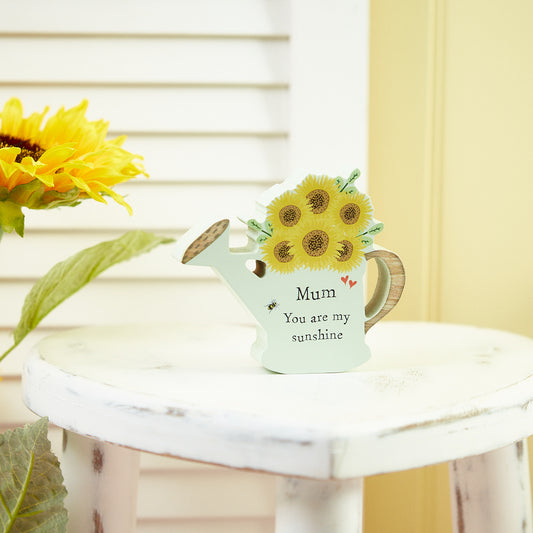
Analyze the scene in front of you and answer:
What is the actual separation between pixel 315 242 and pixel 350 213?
0.13 ft

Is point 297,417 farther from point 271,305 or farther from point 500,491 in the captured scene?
point 500,491

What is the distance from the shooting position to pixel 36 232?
31.5 inches

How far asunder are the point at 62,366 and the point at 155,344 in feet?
0.42

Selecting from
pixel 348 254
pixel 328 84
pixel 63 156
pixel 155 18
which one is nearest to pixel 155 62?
pixel 155 18

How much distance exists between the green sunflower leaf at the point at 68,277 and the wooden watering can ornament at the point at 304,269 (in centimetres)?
16

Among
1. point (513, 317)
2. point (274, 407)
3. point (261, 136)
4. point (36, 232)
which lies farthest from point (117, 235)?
point (513, 317)

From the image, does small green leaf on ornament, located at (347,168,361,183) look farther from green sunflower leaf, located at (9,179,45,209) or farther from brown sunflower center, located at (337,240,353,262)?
green sunflower leaf, located at (9,179,45,209)

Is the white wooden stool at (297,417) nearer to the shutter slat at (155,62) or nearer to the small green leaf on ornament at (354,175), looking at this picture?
the small green leaf on ornament at (354,175)

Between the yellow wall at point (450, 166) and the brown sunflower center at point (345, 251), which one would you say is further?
the yellow wall at point (450, 166)

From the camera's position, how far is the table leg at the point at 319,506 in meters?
0.39

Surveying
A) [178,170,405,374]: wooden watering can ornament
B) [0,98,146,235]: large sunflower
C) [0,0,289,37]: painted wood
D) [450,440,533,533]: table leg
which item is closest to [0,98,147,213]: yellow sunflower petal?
[0,98,146,235]: large sunflower

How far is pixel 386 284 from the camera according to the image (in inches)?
21.4

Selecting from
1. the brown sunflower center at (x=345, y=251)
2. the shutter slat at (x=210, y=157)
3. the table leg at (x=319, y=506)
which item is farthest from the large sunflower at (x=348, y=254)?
the shutter slat at (x=210, y=157)

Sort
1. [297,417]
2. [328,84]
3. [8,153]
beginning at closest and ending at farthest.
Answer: [297,417] → [8,153] → [328,84]
